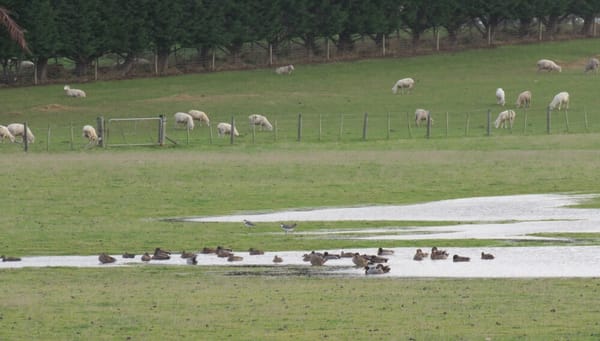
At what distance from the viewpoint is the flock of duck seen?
77.7 feet

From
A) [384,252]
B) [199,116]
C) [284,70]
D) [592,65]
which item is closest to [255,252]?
[384,252]

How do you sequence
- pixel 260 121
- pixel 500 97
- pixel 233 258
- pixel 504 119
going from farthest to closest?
1. pixel 500 97
2. pixel 260 121
3. pixel 504 119
4. pixel 233 258

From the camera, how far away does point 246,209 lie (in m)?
36.4

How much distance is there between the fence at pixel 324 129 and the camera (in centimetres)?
6053

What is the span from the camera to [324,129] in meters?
66.1

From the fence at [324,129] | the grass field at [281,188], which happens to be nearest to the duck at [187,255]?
the grass field at [281,188]

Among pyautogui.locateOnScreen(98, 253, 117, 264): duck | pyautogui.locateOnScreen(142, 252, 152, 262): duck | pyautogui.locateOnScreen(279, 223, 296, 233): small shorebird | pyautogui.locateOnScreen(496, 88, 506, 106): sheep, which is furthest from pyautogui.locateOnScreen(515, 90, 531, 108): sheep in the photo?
pyautogui.locateOnScreen(98, 253, 117, 264): duck

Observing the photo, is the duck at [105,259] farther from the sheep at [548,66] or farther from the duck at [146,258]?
the sheep at [548,66]

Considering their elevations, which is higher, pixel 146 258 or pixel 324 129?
pixel 324 129

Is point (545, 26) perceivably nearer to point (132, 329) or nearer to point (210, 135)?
point (210, 135)

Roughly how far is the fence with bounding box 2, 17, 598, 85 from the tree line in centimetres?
49

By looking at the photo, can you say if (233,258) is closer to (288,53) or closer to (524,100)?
(524,100)

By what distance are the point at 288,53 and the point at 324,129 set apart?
117ft

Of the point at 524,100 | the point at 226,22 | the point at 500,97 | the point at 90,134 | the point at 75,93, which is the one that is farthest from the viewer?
the point at 226,22
